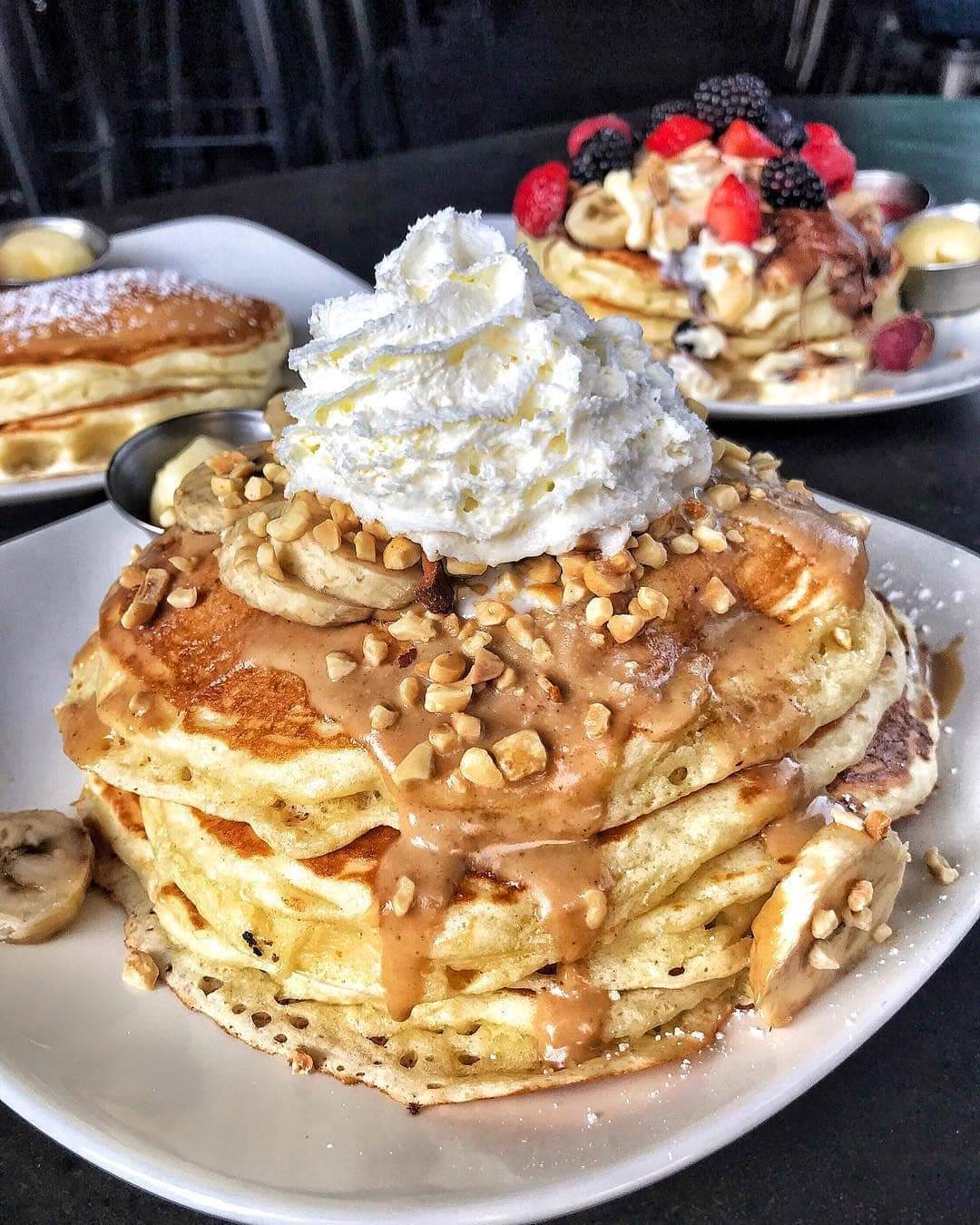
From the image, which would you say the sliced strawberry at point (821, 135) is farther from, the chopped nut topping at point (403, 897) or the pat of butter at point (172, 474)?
the chopped nut topping at point (403, 897)

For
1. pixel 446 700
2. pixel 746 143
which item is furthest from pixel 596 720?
pixel 746 143

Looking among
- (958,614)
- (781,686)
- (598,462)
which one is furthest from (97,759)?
(958,614)

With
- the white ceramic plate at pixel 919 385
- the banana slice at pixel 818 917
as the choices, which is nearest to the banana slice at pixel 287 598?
the banana slice at pixel 818 917

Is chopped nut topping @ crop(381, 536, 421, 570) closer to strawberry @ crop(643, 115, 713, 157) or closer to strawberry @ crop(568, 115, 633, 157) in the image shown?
strawberry @ crop(643, 115, 713, 157)

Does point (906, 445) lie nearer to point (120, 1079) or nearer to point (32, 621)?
point (32, 621)

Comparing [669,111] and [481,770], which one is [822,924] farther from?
[669,111]
